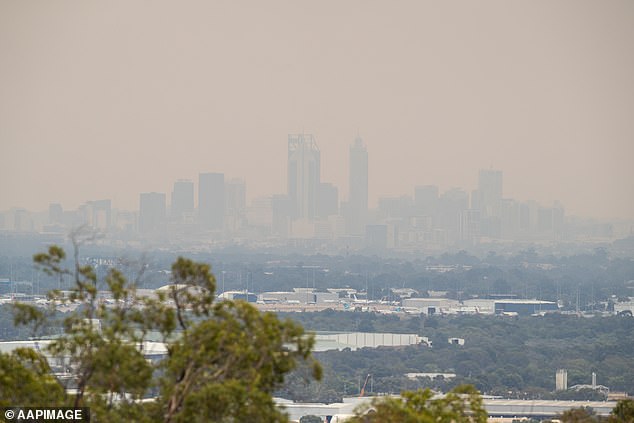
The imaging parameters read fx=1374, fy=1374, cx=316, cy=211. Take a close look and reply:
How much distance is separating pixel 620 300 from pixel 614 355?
138ft

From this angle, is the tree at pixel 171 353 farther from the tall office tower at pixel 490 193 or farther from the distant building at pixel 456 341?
the tall office tower at pixel 490 193

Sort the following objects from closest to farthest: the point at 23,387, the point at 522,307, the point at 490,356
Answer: the point at 23,387, the point at 490,356, the point at 522,307

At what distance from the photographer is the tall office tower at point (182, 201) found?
541ft

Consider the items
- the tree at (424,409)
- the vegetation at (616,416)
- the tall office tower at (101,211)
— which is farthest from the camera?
the tall office tower at (101,211)

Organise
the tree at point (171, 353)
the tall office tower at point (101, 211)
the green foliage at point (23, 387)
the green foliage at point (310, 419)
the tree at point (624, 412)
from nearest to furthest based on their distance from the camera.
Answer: the tree at point (171, 353), the green foliage at point (23, 387), the tree at point (624, 412), the green foliage at point (310, 419), the tall office tower at point (101, 211)

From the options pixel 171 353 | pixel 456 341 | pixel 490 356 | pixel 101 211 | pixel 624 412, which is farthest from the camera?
pixel 101 211

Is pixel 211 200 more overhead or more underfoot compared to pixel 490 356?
more overhead

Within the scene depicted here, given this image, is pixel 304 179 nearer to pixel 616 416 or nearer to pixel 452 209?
pixel 452 209

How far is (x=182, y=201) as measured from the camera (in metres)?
167

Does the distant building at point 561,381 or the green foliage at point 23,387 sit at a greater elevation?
the green foliage at point 23,387

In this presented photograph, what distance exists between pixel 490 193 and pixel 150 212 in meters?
41.7

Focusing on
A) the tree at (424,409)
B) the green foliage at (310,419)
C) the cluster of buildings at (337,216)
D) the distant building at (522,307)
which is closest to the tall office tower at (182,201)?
the cluster of buildings at (337,216)

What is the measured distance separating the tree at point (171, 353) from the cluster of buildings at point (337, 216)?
146 metres

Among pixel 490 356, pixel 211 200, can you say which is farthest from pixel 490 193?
pixel 490 356
